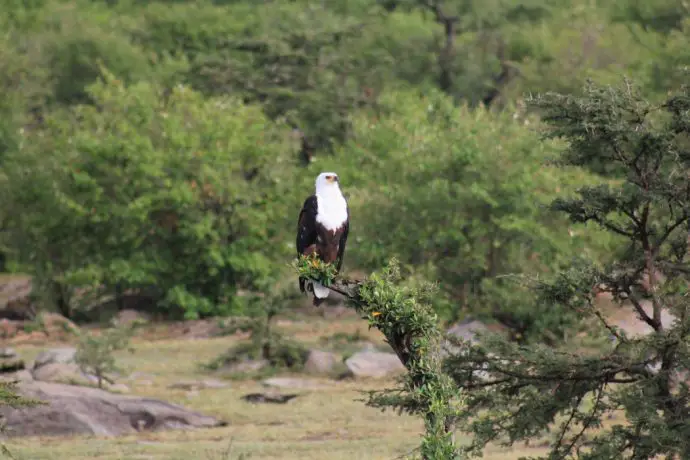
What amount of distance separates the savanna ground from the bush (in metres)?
6.86

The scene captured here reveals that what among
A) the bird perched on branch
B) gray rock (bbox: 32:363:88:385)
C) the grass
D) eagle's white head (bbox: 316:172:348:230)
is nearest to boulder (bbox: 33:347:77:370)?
gray rock (bbox: 32:363:88:385)

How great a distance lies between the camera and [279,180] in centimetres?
4753

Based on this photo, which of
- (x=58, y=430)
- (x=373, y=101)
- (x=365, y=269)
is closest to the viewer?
(x=58, y=430)

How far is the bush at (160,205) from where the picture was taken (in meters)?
46.1

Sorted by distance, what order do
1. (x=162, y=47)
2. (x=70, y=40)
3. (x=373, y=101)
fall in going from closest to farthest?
(x=373, y=101)
(x=70, y=40)
(x=162, y=47)

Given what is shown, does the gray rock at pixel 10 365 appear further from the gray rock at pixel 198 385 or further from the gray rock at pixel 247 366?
the gray rock at pixel 247 366

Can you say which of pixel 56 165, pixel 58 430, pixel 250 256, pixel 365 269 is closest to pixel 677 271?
pixel 58 430

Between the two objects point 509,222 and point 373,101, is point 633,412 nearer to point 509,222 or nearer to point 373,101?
point 509,222

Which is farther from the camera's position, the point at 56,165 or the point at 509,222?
the point at 56,165

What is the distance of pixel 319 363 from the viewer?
34938mm

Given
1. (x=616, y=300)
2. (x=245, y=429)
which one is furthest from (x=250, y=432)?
(x=616, y=300)

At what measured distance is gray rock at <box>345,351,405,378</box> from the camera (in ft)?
112

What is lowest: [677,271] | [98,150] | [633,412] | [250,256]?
[250,256]

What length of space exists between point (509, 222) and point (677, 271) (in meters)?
20.2
